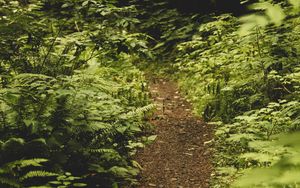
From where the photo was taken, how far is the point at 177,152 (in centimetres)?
566

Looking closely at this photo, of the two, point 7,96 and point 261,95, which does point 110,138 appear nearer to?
point 7,96

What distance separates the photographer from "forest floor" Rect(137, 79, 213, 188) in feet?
15.9

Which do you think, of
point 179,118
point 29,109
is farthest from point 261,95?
point 29,109

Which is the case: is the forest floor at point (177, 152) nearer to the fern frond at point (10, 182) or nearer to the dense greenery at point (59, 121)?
the dense greenery at point (59, 121)

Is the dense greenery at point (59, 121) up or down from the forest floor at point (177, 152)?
up

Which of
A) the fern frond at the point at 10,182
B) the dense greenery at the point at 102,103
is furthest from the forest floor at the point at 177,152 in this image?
the fern frond at the point at 10,182

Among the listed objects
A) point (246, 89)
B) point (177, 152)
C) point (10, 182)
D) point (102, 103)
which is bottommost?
point (177, 152)

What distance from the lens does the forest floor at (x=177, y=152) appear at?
4859 mm

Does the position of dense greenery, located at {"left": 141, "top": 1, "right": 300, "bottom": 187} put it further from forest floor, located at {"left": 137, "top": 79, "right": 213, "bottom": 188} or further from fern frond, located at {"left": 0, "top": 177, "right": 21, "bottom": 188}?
fern frond, located at {"left": 0, "top": 177, "right": 21, "bottom": 188}

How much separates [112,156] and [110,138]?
47cm

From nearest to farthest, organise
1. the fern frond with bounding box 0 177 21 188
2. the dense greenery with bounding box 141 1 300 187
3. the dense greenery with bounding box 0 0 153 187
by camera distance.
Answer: the fern frond with bounding box 0 177 21 188
the dense greenery with bounding box 0 0 153 187
the dense greenery with bounding box 141 1 300 187

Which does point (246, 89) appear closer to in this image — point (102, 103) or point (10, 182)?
point (102, 103)

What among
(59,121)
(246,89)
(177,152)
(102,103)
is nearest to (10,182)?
(59,121)

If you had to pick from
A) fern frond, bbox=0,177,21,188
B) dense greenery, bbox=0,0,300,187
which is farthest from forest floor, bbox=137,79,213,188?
fern frond, bbox=0,177,21,188
